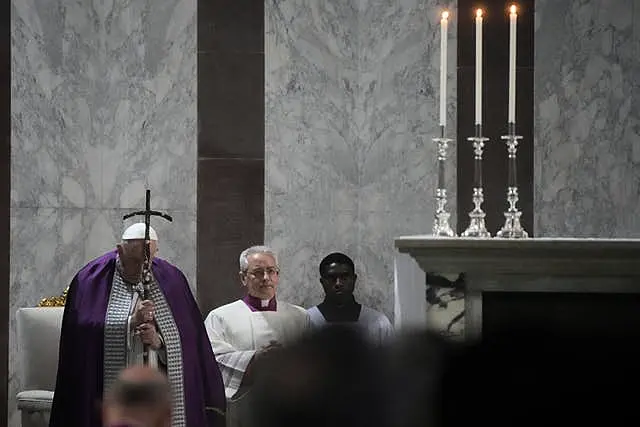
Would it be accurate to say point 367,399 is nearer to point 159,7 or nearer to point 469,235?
point 469,235

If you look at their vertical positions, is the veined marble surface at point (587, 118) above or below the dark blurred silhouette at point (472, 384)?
above

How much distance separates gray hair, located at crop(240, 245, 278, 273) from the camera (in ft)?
22.3

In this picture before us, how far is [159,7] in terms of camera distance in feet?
24.3

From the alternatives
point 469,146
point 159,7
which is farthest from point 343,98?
point 159,7

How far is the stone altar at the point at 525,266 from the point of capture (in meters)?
5.59

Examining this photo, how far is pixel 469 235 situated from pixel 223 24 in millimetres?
2537

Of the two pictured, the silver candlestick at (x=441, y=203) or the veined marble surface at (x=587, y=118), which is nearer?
the silver candlestick at (x=441, y=203)

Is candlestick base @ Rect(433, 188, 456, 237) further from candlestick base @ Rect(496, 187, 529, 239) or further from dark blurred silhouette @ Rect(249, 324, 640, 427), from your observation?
dark blurred silhouette @ Rect(249, 324, 640, 427)

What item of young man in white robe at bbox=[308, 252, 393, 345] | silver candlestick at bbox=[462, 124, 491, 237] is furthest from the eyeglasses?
silver candlestick at bbox=[462, 124, 491, 237]

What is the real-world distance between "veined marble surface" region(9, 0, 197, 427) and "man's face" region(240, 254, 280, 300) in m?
0.69

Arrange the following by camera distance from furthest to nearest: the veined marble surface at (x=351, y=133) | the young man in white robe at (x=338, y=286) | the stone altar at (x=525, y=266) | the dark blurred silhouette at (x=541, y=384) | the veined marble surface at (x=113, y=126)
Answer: the veined marble surface at (x=351, y=133)
the veined marble surface at (x=113, y=126)
the young man in white robe at (x=338, y=286)
the stone altar at (x=525, y=266)
the dark blurred silhouette at (x=541, y=384)

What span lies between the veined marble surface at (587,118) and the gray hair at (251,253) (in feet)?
5.70

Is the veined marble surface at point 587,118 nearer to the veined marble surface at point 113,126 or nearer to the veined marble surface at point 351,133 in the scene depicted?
the veined marble surface at point 351,133

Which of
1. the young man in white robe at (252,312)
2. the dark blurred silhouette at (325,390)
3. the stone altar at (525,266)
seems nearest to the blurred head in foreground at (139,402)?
the dark blurred silhouette at (325,390)
